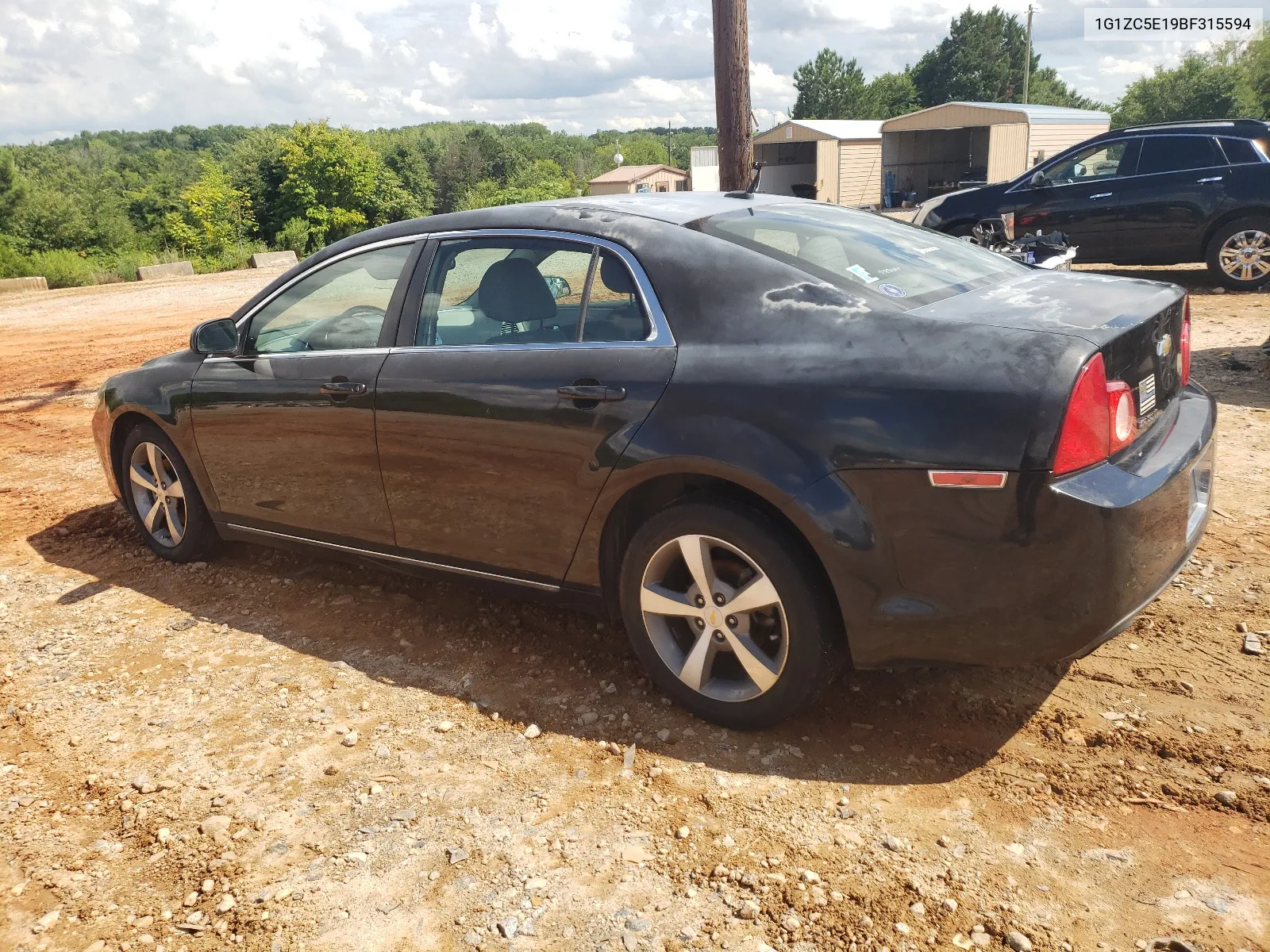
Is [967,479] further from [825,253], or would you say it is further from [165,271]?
[165,271]

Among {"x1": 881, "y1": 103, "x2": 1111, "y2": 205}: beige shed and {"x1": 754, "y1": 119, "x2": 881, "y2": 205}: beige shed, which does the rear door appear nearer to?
{"x1": 881, "y1": 103, "x2": 1111, "y2": 205}: beige shed

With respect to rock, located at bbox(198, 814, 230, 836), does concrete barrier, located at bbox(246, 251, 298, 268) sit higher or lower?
higher

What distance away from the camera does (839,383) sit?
2809 millimetres

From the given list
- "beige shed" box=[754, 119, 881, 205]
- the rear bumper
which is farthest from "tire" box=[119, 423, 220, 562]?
"beige shed" box=[754, 119, 881, 205]

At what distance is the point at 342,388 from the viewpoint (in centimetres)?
400

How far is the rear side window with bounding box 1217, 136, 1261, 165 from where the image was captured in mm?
11031

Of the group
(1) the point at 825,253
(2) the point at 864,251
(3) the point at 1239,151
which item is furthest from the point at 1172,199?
(1) the point at 825,253

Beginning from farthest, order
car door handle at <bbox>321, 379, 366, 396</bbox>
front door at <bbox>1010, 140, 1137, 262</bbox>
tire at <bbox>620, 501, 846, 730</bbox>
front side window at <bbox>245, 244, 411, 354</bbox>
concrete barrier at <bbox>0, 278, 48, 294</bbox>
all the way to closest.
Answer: concrete barrier at <bbox>0, 278, 48, 294</bbox>
front door at <bbox>1010, 140, 1137, 262</bbox>
front side window at <bbox>245, 244, 411, 354</bbox>
car door handle at <bbox>321, 379, 366, 396</bbox>
tire at <bbox>620, 501, 846, 730</bbox>

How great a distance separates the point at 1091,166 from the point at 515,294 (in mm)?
10765

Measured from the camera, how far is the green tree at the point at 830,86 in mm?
110312

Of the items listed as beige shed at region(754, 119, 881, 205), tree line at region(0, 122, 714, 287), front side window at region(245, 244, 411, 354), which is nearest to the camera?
front side window at region(245, 244, 411, 354)

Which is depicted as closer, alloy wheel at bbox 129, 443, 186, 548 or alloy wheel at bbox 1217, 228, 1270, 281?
alloy wheel at bbox 129, 443, 186, 548

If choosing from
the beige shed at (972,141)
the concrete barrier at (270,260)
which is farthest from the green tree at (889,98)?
the concrete barrier at (270,260)

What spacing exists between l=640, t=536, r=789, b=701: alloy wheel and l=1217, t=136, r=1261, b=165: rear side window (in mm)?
10870
